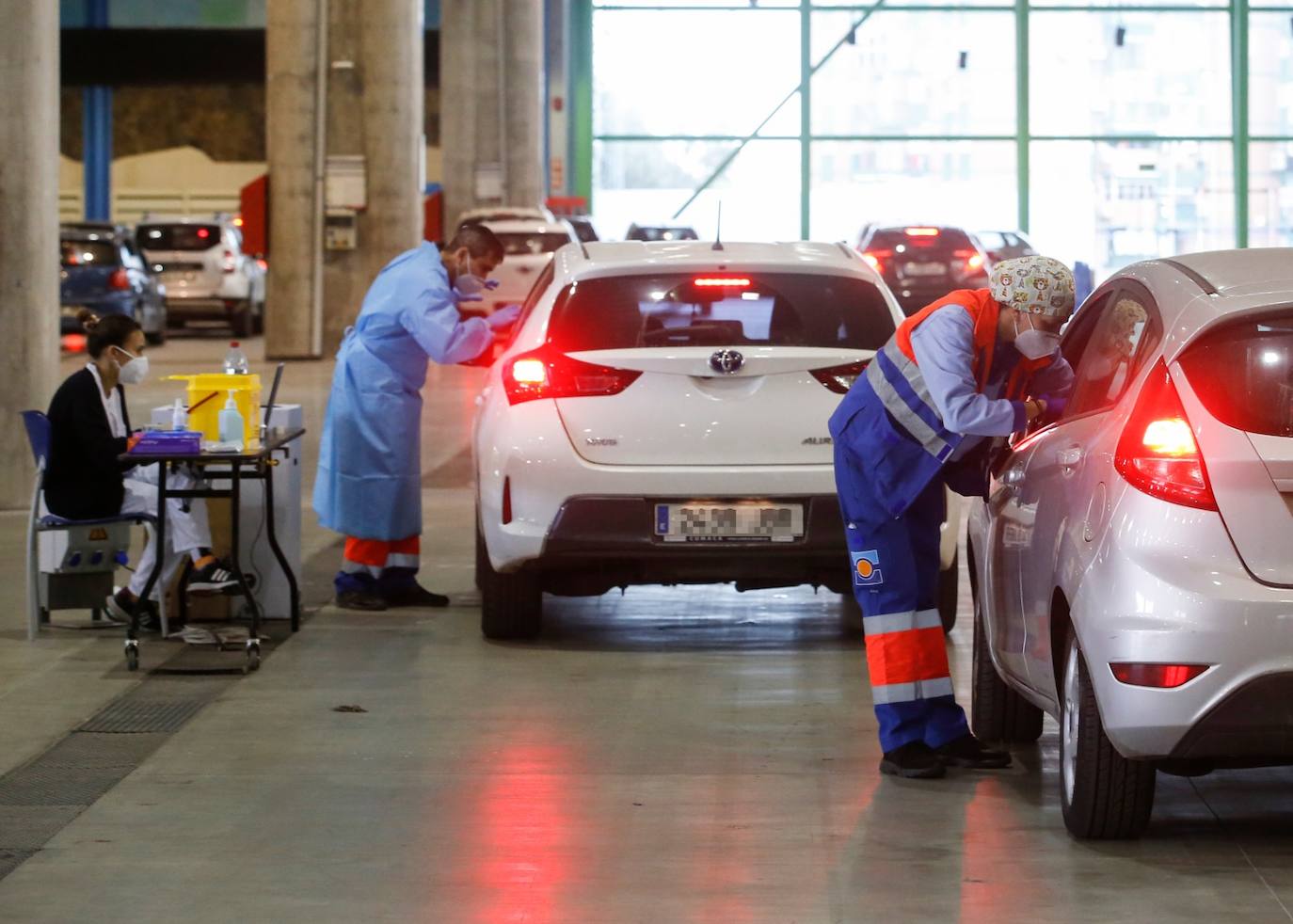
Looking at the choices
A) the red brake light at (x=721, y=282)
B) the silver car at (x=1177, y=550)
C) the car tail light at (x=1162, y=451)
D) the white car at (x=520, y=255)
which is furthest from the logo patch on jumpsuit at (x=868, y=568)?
the white car at (x=520, y=255)

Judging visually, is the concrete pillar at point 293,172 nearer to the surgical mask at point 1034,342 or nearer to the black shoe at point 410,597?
the black shoe at point 410,597

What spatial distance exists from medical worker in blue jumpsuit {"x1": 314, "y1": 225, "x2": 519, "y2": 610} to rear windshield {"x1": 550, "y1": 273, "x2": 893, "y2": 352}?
49.2 inches

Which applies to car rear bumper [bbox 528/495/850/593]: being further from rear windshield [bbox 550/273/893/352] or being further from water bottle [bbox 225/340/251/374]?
water bottle [bbox 225/340/251/374]

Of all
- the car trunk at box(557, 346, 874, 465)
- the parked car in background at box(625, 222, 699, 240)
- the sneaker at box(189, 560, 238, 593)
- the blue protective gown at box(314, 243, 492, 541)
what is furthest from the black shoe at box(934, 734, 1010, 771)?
the parked car in background at box(625, 222, 699, 240)

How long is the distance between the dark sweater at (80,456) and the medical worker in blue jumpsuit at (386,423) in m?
1.20

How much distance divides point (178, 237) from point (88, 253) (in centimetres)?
463

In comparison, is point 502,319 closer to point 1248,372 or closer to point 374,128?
point 1248,372

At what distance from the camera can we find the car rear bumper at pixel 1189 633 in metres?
4.99

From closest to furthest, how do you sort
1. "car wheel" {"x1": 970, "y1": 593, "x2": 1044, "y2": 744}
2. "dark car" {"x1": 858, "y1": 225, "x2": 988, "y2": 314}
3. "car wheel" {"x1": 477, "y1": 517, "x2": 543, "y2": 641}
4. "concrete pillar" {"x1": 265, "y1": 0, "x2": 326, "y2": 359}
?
"car wheel" {"x1": 970, "y1": 593, "x2": 1044, "y2": 744} → "car wheel" {"x1": 477, "y1": 517, "x2": 543, "y2": 641} → "concrete pillar" {"x1": 265, "y1": 0, "x2": 326, "y2": 359} → "dark car" {"x1": 858, "y1": 225, "x2": 988, "y2": 314}

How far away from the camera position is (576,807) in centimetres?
604

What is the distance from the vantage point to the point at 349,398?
9.75 m

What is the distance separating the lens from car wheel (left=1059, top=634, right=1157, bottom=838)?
17.7ft

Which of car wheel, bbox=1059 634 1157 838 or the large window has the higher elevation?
the large window

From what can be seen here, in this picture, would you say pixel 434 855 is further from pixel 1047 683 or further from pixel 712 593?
pixel 712 593
